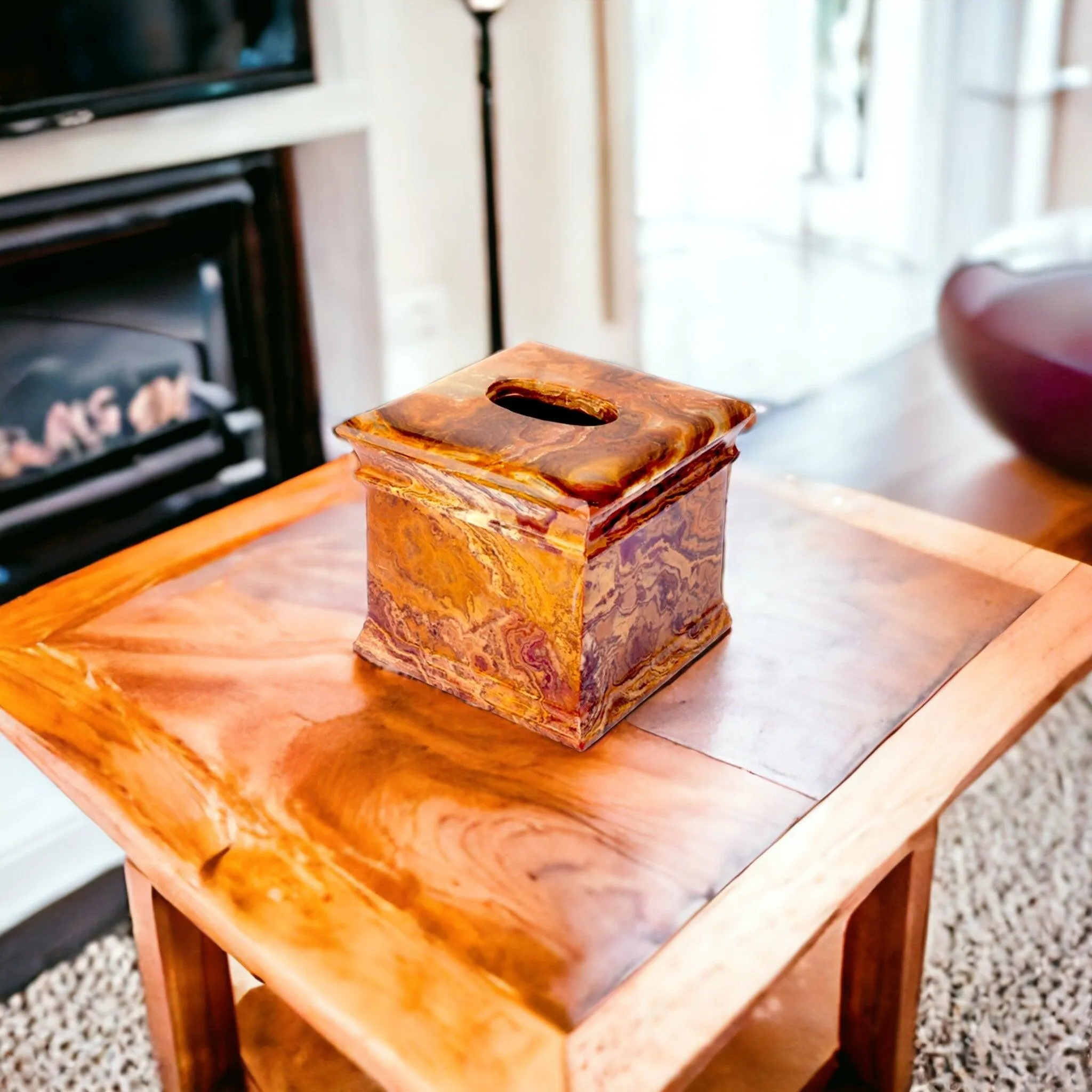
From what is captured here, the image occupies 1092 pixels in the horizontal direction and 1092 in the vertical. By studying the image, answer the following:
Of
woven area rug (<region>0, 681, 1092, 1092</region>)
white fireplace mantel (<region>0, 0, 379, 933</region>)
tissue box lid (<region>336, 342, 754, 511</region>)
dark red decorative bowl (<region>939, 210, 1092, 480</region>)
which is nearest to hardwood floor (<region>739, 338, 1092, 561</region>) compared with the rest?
dark red decorative bowl (<region>939, 210, 1092, 480</region>)

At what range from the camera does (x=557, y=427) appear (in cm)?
83

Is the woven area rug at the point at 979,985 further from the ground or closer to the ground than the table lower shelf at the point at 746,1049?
closer to the ground

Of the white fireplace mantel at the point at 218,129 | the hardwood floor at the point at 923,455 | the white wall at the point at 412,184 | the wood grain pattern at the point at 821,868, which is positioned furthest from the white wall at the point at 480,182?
the wood grain pattern at the point at 821,868

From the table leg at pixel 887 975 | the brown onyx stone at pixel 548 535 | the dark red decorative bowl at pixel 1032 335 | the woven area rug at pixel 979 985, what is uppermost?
the brown onyx stone at pixel 548 535

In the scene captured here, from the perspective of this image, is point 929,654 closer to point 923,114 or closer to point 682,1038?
point 682,1038

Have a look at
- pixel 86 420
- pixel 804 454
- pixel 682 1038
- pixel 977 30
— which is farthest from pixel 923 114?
pixel 682 1038

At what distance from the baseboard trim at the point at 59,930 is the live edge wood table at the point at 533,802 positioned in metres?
0.38

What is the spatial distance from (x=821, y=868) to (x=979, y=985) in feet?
2.23

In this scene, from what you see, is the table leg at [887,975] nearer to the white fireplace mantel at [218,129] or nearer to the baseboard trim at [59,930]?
the baseboard trim at [59,930]

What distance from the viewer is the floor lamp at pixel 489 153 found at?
1.93m

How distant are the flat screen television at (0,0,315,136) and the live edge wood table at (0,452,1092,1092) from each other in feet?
2.16

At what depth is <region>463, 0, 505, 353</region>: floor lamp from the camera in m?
1.93

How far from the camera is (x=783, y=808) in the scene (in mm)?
768

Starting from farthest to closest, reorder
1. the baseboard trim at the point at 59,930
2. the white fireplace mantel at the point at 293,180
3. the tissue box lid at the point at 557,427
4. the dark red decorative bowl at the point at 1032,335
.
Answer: the dark red decorative bowl at the point at 1032,335
the white fireplace mantel at the point at 293,180
the baseboard trim at the point at 59,930
the tissue box lid at the point at 557,427
